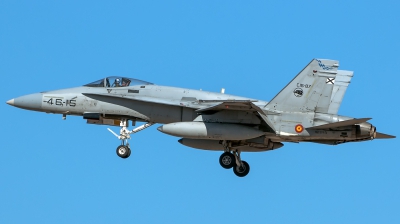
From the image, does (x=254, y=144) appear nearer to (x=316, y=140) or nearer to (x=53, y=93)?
(x=316, y=140)

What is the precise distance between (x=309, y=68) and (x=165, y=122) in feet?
17.0

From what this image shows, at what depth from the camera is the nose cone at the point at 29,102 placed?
2891 centimetres

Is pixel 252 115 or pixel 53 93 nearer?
pixel 252 115

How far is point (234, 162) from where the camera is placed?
1125 inches

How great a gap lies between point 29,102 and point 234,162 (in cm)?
746

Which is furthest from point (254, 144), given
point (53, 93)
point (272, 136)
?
point (53, 93)

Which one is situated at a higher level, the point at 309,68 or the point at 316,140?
the point at 309,68

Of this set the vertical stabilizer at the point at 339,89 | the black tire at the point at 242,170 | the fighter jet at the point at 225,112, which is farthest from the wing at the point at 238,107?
the vertical stabilizer at the point at 339,89

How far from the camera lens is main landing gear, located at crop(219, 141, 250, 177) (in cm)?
2847

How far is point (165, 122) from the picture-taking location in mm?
28109

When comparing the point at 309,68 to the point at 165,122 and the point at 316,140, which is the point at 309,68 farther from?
the point at 165,122

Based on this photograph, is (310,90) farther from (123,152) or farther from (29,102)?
(29,102)

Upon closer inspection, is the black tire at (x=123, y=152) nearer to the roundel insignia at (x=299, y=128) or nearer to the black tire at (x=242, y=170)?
the black tire at (x=242, y=170)

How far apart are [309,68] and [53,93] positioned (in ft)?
29.4
